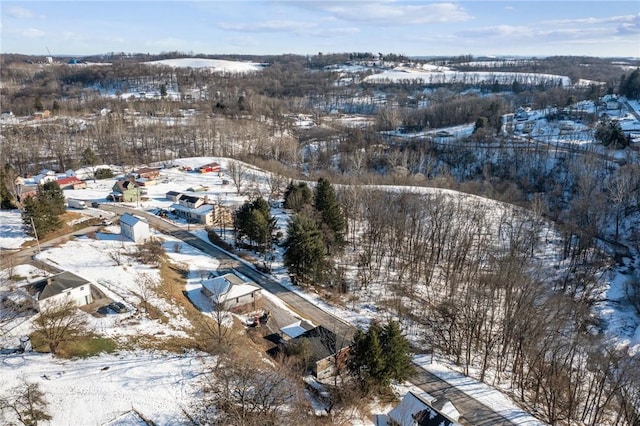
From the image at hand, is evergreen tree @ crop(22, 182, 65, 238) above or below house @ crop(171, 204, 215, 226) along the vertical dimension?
above

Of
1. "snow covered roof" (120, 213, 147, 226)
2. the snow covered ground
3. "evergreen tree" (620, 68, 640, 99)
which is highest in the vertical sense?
"evergreen tree" (620, 68, 640, 99)

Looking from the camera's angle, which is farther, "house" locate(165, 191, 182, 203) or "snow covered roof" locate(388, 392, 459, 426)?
"house" locate(165, 191, 182, 203)

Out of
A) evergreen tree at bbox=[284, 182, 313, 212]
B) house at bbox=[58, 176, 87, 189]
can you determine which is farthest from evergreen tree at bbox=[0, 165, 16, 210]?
evergreen tree at bbox=[284, 182, 313, 212]

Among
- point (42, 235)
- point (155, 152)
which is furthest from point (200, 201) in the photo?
point (155, 152)

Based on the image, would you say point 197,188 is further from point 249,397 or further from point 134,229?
point 249,397

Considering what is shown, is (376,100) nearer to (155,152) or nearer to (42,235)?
(155,152)

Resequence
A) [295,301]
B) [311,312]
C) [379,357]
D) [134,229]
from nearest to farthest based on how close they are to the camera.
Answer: [379,357]
[311,312]
[295,301]
[134,229]

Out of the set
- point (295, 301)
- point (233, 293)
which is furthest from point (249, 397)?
point (295, 301)

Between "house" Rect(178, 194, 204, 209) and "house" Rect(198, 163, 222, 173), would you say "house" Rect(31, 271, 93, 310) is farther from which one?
"house" Rect(198, 163, 222, 173)
